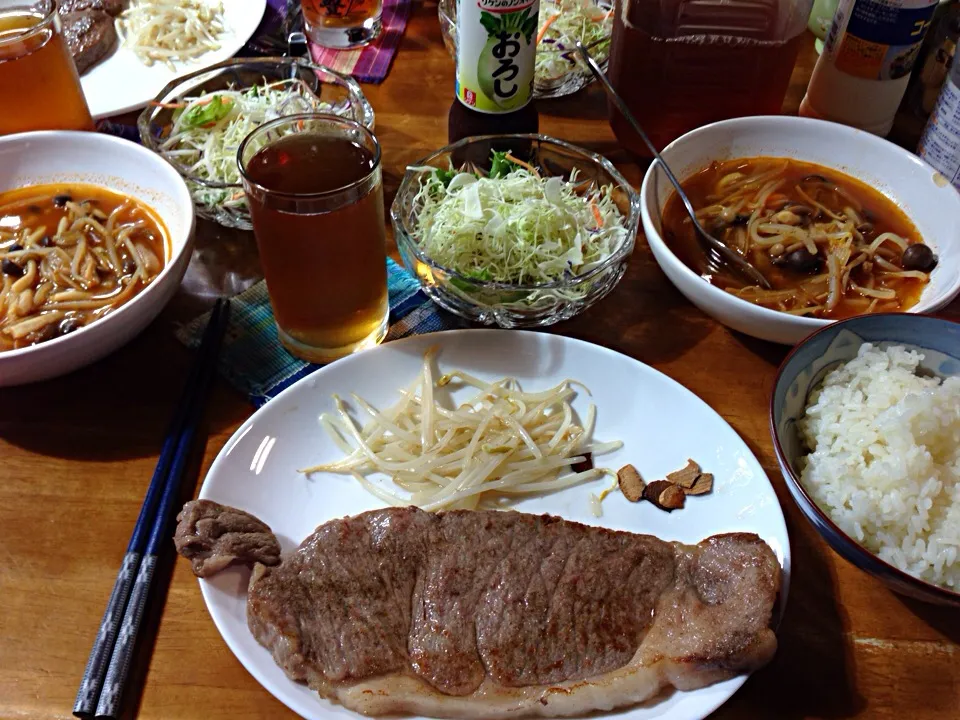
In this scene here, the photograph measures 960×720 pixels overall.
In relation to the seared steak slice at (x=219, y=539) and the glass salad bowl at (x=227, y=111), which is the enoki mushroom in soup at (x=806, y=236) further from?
the seared steak slice at (x=219, y=539)

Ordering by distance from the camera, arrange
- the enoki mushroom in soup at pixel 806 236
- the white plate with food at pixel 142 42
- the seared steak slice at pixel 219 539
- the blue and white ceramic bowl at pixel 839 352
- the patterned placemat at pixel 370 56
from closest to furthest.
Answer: the seared steak slice at pixel 219 539
the blue and white ceramic bowl at pixel 839 352
the enoki mushroom in soup at pixel 806 236
the white plate with food at pixel 142 42
the patterned placemat at pixel 370 56

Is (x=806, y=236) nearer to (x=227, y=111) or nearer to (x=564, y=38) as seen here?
(x=564, y=38)

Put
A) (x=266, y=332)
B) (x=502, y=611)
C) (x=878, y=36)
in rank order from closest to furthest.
A: (x=502, y=611), (x=266, y=332), (x=878, y=36)

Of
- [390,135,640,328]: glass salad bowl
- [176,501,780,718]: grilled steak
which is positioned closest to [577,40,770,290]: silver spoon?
[390,135,640,328]: glass salad bowl

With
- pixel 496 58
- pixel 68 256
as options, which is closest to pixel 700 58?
pixel 496 58

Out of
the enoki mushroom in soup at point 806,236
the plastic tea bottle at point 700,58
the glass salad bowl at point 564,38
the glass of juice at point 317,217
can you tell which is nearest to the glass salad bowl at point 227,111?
the glass of juice at point 317,217
